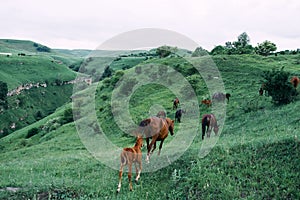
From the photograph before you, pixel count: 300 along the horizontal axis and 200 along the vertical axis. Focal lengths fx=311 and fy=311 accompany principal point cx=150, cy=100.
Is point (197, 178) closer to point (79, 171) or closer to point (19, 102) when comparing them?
point (79, 171)

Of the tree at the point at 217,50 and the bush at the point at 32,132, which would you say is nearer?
the bush at the point at 32,132

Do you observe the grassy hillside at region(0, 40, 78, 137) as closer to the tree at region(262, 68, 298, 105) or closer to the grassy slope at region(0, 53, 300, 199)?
the tree at region(262, 68, 298, 105)

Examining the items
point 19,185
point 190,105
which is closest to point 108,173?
point 19,185

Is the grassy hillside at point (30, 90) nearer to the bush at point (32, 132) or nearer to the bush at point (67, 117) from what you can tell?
the bush at point (32, 132)

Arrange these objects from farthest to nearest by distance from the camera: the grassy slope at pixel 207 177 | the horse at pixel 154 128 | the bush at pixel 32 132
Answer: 1. the bush at pixel 32 132
2. the horse at pixel 154 128
3. the grassy slope at pixel 207 177

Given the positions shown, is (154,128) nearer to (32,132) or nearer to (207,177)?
(207,177)

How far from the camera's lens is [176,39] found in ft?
53.4

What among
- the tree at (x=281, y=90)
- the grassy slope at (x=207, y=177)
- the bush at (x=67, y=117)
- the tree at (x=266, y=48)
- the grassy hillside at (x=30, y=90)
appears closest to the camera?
the grassy slope at (x=207, y=177)

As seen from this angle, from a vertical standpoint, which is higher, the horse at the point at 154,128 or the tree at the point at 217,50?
the tree at the point at 217,50

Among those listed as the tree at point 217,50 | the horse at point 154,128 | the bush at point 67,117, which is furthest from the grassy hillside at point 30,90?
the horse at point 154,128

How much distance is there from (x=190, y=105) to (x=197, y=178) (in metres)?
23.4

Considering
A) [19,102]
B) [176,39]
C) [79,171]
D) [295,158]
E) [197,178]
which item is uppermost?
[176,39]

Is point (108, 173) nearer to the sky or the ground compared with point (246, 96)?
nearer to the ground

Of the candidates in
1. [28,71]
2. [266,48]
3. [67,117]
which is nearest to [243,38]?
[266,48]
